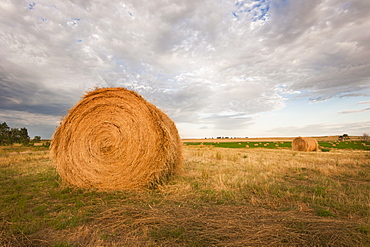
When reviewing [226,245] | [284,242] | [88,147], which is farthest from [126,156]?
[284,242]

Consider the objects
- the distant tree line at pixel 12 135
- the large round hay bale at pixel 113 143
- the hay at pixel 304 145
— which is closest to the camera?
the large round hay bale at pixel 113 143

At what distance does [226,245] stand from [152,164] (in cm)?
360

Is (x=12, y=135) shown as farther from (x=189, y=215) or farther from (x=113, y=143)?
(x=189, y=215)

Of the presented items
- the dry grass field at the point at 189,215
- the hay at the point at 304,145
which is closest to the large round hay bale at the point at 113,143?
the dry grass field at the point at 189,215

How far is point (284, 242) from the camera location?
2.87 metres

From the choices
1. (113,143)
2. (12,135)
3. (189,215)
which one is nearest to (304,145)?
(113,143)

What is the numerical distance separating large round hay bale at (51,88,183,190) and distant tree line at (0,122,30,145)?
111 ft

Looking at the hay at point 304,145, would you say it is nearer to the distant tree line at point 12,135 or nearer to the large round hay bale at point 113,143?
the large round hay bale at point 113,143

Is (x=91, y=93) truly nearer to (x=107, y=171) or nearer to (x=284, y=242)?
(x=107, y=171)

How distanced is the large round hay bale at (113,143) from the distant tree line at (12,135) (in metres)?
33.9

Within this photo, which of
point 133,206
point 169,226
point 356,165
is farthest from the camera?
point 356,165

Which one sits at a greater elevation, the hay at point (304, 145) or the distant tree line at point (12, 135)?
the distant tree line at point (12, 135)

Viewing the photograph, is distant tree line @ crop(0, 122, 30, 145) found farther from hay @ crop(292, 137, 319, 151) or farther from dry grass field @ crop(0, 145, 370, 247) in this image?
hay @ crop(292, 137, 319, 151)

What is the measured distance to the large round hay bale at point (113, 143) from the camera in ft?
19.6
